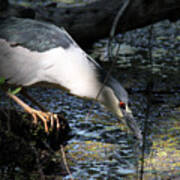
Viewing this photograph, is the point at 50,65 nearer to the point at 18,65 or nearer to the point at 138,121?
the point at 18,65

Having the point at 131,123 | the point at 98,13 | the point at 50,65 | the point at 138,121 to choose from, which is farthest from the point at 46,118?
the point at 98,13

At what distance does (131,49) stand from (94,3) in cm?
83

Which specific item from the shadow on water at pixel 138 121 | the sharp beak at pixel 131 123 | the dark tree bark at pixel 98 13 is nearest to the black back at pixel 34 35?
the shadow on water at pixel 138 121

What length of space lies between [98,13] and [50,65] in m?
2.24

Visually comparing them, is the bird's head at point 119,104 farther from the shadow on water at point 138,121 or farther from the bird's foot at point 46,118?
the bird's foot at point 46,118

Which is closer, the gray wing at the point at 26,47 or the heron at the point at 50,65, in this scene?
the heron at the point at 50,65

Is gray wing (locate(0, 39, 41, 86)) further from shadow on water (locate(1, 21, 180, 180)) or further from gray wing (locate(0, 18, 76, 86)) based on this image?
shadow on water (locate(1, 21, 180, 180))

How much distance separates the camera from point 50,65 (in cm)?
301

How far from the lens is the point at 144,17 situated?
16.7 feet

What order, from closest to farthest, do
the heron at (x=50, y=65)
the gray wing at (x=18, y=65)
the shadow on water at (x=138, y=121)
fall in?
1. the shadow on water at (x=138, y=121)
2. the heron at (x=50, y=65)
3. the gray wing at (x=18, y=65)

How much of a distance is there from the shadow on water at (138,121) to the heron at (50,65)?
297 mm

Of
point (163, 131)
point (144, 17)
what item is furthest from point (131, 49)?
point (163, 131)

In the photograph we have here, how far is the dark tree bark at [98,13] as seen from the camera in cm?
494

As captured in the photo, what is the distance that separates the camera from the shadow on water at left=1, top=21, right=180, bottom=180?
2551mm
